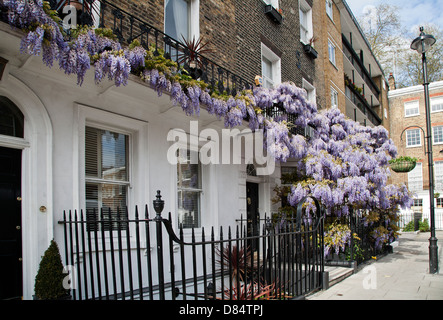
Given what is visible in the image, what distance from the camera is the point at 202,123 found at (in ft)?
27.6

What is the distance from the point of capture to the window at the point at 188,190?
8.05 metres

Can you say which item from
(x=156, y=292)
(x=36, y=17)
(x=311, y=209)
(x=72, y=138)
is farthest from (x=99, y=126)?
(x=311, y=209)

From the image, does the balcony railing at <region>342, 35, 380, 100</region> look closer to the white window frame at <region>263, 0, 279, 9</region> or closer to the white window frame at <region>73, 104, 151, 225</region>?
the white window frame at <region>263, 0, 279, 9</region>

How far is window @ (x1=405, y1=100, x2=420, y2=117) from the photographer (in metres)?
35.4

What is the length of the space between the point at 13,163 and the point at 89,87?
1.67 meters

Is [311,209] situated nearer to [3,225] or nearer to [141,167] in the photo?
[141,167]

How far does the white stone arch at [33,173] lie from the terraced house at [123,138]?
1 centimetres

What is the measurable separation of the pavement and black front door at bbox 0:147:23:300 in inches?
183

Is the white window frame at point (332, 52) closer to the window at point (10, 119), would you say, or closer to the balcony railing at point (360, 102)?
the balcony railing at point (360, 102)

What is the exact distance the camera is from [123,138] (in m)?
6.84

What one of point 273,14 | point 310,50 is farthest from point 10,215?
point 310,50

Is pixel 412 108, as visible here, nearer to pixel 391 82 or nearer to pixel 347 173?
pixel 391 82

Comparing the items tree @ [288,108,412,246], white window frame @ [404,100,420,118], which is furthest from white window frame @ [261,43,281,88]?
white window frame @ [404,100,420,118]

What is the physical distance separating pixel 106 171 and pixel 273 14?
8.68m
